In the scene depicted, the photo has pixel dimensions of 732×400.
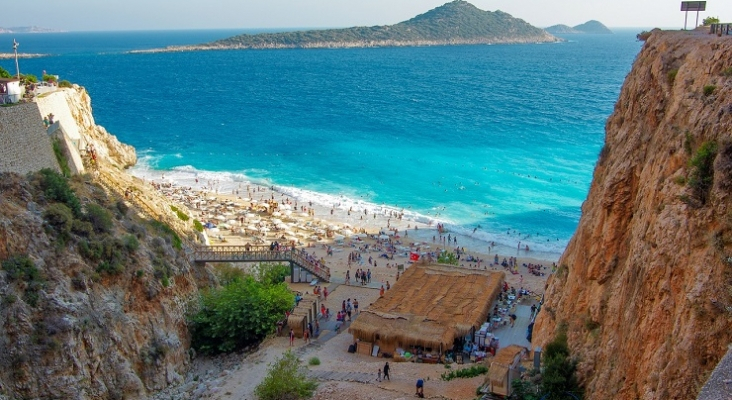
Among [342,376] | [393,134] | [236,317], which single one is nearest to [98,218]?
[236,317]

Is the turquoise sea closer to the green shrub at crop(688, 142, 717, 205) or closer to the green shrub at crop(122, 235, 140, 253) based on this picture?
the green shrub at crop(122, 235, 140, 253)

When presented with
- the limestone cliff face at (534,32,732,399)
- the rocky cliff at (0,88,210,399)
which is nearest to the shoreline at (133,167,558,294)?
the rocky cliff at (0,88,210,399)

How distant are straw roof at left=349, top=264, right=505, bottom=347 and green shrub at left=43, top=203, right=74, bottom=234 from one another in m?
11.8

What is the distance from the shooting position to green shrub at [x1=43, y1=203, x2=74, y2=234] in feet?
81.4

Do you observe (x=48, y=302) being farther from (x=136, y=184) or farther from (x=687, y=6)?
(x=687, y=6)

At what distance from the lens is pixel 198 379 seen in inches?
994

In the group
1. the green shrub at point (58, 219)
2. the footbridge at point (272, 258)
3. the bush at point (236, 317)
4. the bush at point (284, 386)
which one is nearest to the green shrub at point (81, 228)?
the green shrub at point (58, 219)

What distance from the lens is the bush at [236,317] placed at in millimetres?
27344

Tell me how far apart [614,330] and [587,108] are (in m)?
90.5

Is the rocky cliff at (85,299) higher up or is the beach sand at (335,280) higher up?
the rocky cliff at (85,299)

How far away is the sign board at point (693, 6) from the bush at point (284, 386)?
1958cm

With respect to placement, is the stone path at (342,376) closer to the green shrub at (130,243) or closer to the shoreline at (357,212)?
the green shrub at (130,243)

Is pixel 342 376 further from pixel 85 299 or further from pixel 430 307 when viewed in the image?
pixel 85 299

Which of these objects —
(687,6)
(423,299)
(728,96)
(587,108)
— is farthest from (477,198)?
(587,108)
